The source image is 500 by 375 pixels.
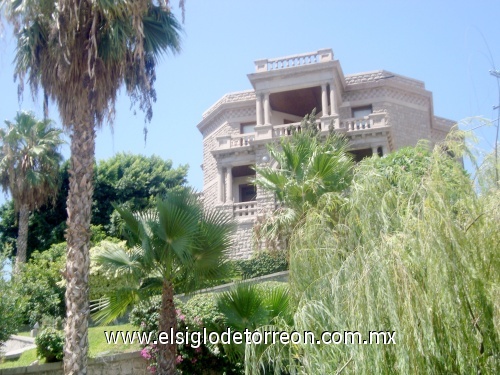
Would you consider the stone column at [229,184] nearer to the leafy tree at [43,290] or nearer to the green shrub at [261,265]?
the green shrub at [261,265]

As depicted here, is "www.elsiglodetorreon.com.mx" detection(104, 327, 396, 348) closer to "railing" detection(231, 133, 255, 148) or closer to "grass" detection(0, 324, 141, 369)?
"grass" detection(0, 324, 141, 369)

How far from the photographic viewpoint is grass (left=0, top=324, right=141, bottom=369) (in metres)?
15.1

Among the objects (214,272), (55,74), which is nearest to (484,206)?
(214,272)

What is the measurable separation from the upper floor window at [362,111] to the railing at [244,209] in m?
8.12

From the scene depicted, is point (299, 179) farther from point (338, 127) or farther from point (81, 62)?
point (338, 127)

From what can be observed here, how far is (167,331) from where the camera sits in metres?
10.8

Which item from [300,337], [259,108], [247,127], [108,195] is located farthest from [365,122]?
[300,337]

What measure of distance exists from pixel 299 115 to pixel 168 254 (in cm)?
2651

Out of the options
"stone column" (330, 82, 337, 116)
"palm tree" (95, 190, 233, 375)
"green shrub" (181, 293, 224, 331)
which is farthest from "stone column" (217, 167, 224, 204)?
"palm tree" (95, 190, 233, 375)

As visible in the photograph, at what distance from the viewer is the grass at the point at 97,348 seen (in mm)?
15109

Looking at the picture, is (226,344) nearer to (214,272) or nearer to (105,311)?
(214,272)

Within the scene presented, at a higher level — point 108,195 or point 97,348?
point 108,195

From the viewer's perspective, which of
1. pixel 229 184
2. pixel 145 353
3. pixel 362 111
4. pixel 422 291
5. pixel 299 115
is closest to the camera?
pixel 422 291

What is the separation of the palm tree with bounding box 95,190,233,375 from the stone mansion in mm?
17692
